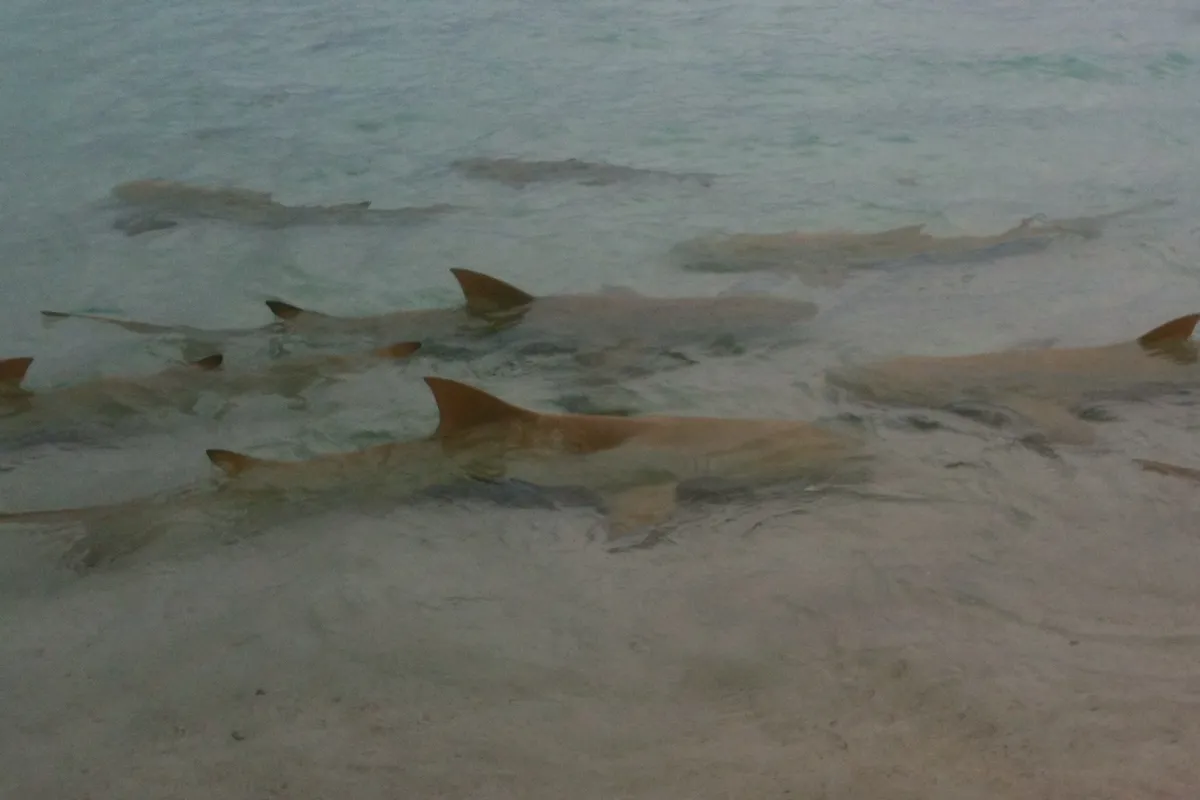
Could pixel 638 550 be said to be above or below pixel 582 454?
below

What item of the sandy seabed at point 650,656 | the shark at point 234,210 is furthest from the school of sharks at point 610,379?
the shark at point 234,210

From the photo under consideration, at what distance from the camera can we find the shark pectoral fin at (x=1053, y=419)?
2.82 m

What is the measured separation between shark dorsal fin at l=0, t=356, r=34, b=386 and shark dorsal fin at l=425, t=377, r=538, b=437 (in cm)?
129

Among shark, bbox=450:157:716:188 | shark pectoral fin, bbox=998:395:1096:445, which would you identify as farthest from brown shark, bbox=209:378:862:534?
shark, bbox=450:157:716:188

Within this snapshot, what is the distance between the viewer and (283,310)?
3.56 metres

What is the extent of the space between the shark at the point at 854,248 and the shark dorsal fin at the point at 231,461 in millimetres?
1977

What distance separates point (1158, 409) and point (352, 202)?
342 centimetres

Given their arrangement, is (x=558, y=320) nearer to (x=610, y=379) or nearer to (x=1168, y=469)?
(x=610, y=379)

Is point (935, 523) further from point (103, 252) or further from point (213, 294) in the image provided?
point (103, 252)

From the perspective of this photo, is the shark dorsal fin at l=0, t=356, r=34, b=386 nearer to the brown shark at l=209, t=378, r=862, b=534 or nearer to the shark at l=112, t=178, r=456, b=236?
the brown shark at l=209, t=378, r=862, b=534

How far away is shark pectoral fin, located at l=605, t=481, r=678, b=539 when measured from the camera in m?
2.59

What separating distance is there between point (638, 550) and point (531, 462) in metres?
0.38

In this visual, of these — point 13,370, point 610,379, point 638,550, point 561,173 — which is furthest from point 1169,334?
point 13,370

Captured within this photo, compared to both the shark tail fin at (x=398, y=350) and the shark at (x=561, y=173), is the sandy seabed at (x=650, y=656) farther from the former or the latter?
the shark at (x=561, y=173)
